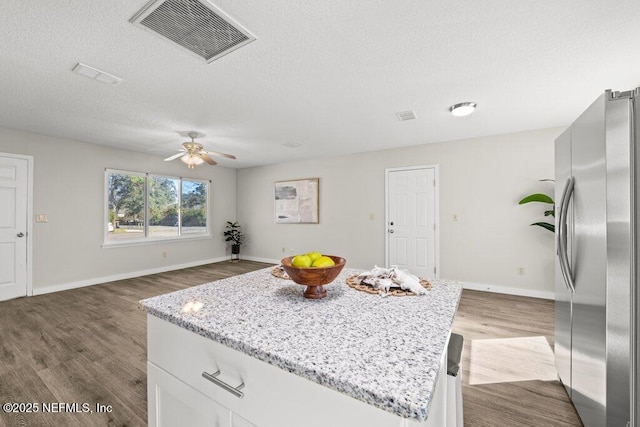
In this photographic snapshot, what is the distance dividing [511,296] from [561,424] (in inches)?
106

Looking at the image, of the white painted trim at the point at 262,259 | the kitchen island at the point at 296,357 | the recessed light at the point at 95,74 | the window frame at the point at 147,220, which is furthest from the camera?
the white painted trim at the point at 262,259

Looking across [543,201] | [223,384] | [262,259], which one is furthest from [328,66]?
[262,259]

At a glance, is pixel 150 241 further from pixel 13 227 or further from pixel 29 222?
pixel 13 227

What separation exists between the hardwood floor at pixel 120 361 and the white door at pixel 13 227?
31cm

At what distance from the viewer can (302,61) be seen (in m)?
2.16

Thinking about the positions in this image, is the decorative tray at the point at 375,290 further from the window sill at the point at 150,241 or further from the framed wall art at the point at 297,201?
the window sill at the point at 150,241

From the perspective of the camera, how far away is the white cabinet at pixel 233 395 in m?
0.60

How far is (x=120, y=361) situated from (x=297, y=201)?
4.31 m

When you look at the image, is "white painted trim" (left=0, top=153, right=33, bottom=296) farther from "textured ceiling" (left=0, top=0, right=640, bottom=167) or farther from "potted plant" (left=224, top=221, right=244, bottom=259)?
"potted plant" (left=224, top=221, right=244, bottom=259)

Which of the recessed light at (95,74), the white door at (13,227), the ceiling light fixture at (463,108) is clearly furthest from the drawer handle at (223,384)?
the white door at (13,227)

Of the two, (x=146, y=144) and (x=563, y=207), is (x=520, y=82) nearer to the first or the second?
(x=563, y=207)

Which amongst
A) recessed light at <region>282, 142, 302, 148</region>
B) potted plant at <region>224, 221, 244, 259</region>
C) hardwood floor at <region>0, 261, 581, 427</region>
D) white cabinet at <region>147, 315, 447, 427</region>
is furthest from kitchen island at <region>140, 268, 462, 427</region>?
potted plant at <region>224, 221, 244, 259</region>

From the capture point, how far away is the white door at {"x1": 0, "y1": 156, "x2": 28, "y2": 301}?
375cm

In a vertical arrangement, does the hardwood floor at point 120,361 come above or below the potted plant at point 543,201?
below
